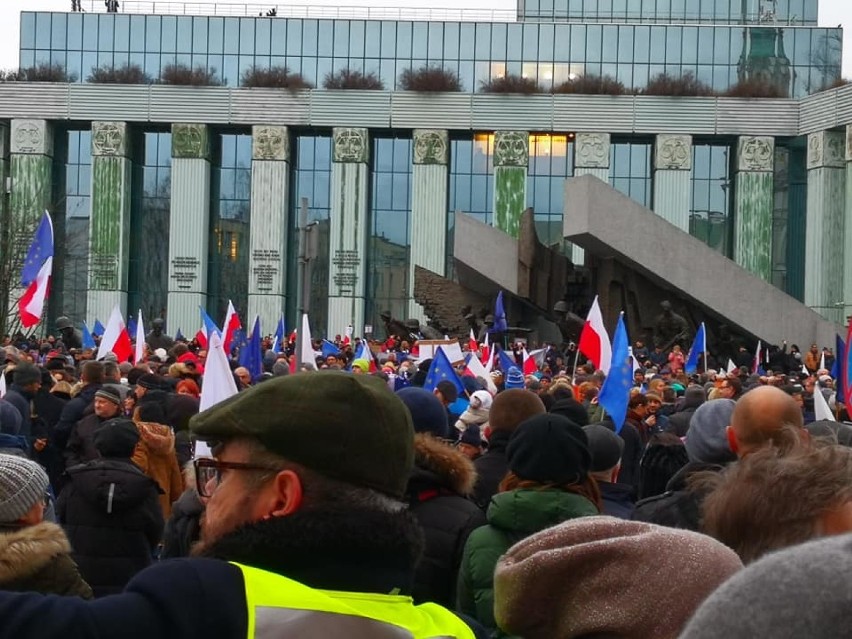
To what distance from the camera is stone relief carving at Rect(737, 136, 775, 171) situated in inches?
1752

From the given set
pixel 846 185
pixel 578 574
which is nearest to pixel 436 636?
pixel 578 574

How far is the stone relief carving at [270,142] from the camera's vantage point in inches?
1783

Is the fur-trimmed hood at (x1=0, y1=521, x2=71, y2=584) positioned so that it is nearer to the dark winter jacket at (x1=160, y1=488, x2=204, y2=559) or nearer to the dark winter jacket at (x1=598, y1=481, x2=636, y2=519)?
the dark winter jacket at (x1=160, y1=488, x2=204, y2=559)

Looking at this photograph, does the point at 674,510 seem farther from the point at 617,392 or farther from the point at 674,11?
the point at 674,11

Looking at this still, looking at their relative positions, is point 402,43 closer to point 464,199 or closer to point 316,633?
point 464,199

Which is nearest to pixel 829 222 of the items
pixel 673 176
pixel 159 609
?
pixel 673 176

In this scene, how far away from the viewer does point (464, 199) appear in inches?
1908

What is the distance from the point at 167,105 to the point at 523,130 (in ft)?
36.8

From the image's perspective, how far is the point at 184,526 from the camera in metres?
4.73

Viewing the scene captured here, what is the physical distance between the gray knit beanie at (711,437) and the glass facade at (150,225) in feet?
137

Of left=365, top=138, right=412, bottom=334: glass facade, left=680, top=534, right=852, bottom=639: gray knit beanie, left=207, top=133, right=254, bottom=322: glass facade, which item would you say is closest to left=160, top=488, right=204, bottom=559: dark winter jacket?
left=680, top=534, right=852, bottom=639: gray knit beanie

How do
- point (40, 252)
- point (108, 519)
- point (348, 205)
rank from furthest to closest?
point (348, 205) < point (40, 252) < point (108, 519)

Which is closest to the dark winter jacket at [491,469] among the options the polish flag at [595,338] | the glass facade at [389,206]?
the polish flag at [595,338]

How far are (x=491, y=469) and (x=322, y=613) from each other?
3.88m
